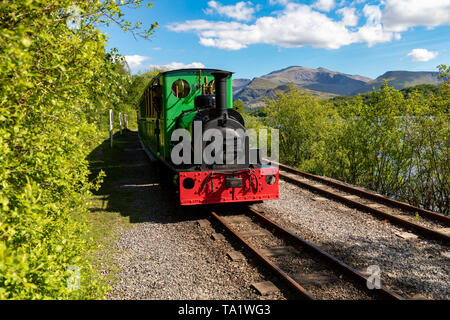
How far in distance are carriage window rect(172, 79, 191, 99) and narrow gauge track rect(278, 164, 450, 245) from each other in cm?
449

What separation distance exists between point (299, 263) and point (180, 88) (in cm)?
550

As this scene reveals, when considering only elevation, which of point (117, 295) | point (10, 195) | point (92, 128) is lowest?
point (117, 295)

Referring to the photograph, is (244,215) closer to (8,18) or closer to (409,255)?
(409,255)

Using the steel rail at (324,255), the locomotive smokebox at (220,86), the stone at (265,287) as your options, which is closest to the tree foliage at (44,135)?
the stone at (265,287)

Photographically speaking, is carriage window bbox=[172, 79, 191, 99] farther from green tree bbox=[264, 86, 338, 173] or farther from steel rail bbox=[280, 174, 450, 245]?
green tree bbox=[264, 86, 338, 173]

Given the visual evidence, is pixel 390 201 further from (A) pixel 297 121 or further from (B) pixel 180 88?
(A) pixel 297 121

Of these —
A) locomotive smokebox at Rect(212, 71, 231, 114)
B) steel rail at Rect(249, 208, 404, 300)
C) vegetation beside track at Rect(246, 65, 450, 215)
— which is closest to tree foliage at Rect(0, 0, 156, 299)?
locomotive smokebox at Rect(212, 71, 231, 114)

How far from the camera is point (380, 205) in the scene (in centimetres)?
737

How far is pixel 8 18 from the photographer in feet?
9.85

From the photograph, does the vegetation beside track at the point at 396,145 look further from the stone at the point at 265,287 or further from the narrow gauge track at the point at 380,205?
the stone at the point at 265,287

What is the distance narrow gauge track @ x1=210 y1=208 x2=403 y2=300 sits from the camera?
3.86 meters

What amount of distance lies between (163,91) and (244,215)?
3848mm

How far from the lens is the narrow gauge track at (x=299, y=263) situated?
3.86m
